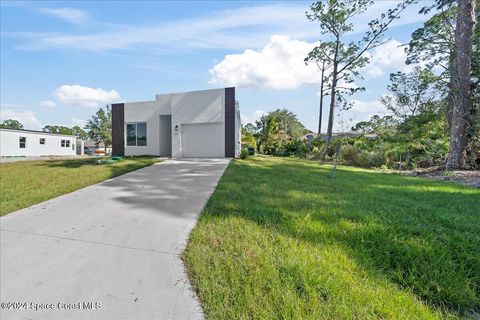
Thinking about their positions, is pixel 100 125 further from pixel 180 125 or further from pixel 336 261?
pixel 336 261

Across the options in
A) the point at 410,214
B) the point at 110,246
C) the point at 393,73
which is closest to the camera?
the point at 110,246

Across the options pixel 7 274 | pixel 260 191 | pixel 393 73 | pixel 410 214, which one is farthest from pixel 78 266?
pixel 393 73

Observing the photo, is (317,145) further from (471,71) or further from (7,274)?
(7,274)

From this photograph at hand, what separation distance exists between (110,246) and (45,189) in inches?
173

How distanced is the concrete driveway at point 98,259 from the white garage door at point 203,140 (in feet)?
32.7

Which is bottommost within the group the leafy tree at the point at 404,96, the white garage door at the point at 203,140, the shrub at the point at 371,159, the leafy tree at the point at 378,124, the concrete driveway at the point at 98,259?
the concrete driveway at the point at 98,259

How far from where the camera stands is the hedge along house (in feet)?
46.4

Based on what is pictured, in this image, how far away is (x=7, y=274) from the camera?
7.57ft

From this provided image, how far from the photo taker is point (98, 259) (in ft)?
8.12

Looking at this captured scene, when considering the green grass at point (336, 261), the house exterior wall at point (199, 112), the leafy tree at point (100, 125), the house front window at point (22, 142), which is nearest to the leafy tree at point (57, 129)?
the leafy tree at point (100, 125)

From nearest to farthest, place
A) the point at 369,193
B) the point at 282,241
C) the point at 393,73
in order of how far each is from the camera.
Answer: the point at 282,241
the point at 369,193
the point at 393,73

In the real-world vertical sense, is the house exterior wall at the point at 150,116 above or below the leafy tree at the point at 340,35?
below

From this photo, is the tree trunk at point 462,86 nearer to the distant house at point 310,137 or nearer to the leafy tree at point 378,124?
the leafy tree at point 378,124

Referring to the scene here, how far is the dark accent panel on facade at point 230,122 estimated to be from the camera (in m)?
13.9
